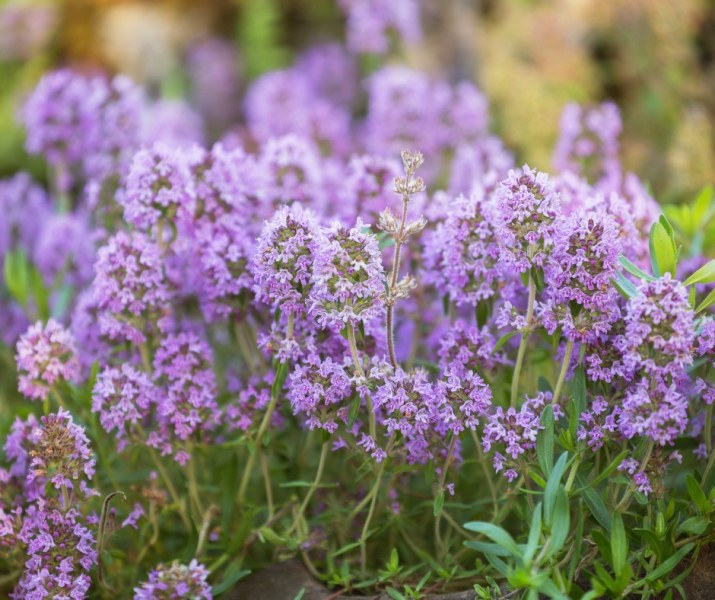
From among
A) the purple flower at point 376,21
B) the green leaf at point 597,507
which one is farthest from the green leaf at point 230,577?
the purple flower at point 376,21

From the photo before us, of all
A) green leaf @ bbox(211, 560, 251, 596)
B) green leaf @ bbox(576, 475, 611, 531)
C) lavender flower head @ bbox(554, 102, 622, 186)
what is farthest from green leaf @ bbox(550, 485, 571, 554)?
lavender flower head @ bbox(554, 102, 622, 186)

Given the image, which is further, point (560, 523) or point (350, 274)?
point (350, 274)

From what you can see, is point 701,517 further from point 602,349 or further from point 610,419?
point 602,349

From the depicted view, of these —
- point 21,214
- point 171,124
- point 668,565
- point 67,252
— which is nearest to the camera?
point 668,565

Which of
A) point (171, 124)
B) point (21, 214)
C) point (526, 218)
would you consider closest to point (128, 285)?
point (526, 218)

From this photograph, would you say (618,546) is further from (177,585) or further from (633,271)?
(177,585)

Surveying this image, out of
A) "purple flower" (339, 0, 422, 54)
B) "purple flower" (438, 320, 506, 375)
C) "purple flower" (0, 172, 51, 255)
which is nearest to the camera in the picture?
"purple flower" (438, 320, 506, 375)

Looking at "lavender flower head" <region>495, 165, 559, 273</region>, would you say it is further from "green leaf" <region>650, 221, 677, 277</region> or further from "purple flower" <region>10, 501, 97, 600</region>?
"purple flower" <region>10, 501, 97, 600</region>

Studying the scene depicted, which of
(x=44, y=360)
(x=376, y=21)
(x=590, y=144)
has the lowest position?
(x=44, y=360)
